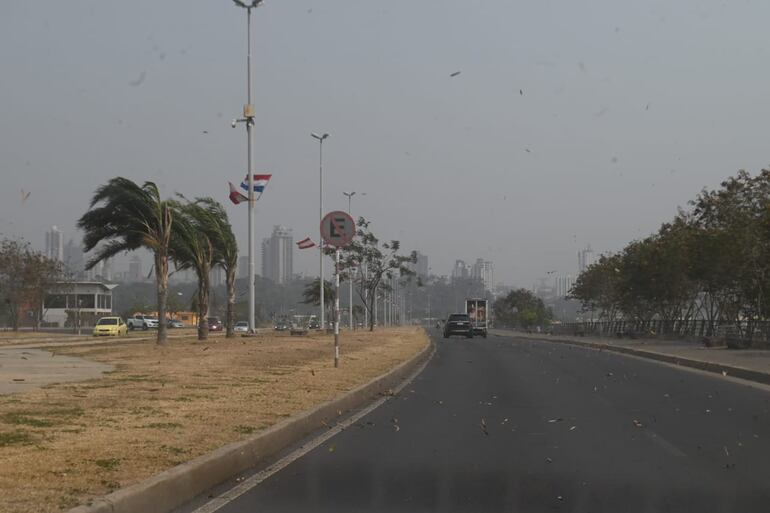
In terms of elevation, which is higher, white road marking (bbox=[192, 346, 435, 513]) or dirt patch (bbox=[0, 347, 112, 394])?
dirt patch (bbox=[0, 347, 112, 394])

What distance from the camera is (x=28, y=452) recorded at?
8234 mm

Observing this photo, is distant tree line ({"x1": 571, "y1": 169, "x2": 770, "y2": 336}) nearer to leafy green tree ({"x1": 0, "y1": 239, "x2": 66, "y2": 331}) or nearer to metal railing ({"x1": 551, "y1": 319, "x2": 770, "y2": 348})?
metal railing ({"x1": 551, "y1": 319, "x2": 770, "y2": 348})

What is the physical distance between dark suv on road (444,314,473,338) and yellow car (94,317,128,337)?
2332cm

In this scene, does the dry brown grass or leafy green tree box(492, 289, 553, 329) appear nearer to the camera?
the dry brown grass

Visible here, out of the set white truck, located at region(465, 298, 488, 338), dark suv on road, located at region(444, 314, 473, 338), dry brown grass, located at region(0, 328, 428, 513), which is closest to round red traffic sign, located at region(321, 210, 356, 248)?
dry brown grass, located at region(0, 328, 428, 513)

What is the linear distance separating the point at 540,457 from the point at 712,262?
121 feet

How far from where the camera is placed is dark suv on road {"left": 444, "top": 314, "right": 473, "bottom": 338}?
65688 mm

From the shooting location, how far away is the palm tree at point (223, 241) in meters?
38.8

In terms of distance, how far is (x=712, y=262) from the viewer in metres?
43.4

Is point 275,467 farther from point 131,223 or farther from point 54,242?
point 54,242

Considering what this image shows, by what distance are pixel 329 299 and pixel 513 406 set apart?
66.6 m

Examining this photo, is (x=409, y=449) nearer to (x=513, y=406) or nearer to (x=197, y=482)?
(x=197, y=482)

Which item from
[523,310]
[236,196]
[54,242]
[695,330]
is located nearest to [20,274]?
[236,196]

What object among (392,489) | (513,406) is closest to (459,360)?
(513,406)
